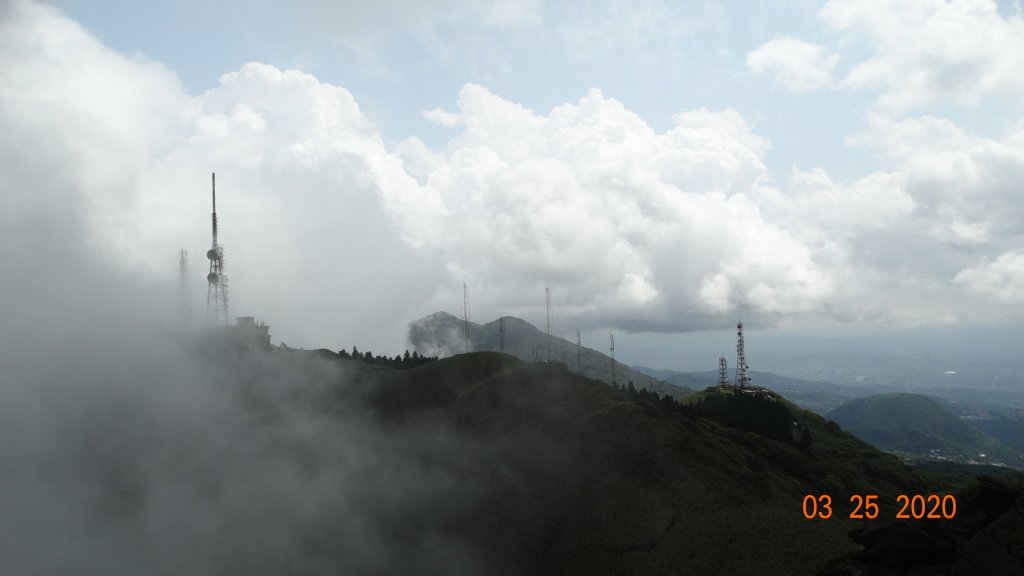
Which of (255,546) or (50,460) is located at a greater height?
→ (50,460)

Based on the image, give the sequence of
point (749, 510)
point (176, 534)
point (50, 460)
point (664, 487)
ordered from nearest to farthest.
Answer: point (749, 510), point (664, 487), point (176, 534), point (50, 460)

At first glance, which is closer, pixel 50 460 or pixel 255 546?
pixel 255 546

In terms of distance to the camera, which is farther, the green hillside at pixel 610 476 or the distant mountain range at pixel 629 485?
the green hillside at pixel 610 476

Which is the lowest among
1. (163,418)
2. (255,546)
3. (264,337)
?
(255,546)

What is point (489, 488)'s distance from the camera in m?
109

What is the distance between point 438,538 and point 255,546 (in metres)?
34.2

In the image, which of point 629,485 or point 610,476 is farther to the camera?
point 610,476

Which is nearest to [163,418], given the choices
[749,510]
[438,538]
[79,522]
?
[79,522]

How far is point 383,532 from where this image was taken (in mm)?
105062

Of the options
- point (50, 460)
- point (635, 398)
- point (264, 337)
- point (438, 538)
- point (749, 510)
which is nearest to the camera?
point (749, 510)

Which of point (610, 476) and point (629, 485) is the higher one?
point (610, 476)

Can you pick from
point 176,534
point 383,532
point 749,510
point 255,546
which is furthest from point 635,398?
point 176,534

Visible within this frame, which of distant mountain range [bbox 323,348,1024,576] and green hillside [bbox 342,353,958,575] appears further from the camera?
green hillside [bbox 342,353,958,575]

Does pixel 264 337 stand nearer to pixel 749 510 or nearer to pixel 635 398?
pixel 635 398
